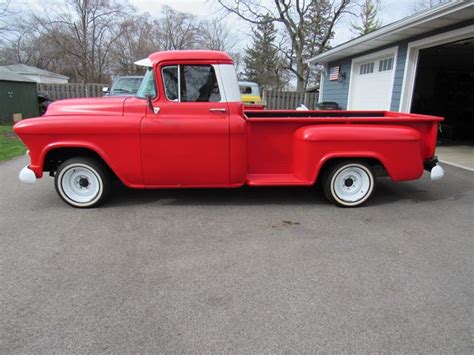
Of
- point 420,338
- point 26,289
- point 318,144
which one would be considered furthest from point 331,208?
point 26,289

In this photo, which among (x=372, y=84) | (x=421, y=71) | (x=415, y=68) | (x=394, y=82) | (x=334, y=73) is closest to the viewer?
(x=415, y=68)

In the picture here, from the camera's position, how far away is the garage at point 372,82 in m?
10.5

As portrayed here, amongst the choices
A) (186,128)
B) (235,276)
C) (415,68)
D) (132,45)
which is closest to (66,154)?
(186,128)

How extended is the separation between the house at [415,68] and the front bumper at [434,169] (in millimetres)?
3359

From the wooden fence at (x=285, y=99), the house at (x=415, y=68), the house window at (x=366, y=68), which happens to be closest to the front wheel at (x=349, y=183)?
the house at (x=415, y=68)

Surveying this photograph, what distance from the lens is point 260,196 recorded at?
18.1 feet

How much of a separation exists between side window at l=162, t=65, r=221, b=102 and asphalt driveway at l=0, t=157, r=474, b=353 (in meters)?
1.47

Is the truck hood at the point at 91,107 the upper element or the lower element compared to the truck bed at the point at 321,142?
upper

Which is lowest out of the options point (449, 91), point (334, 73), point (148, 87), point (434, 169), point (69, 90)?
point (434, 169)

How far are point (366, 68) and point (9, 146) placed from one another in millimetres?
10946

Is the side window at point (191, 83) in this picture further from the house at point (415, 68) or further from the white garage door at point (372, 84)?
the white garage door at point (372, 84)

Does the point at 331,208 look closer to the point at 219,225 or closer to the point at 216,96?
the point at 219,225

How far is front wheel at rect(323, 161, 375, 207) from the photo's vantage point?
16.2ft

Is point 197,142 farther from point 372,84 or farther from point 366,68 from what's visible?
point 366,68
